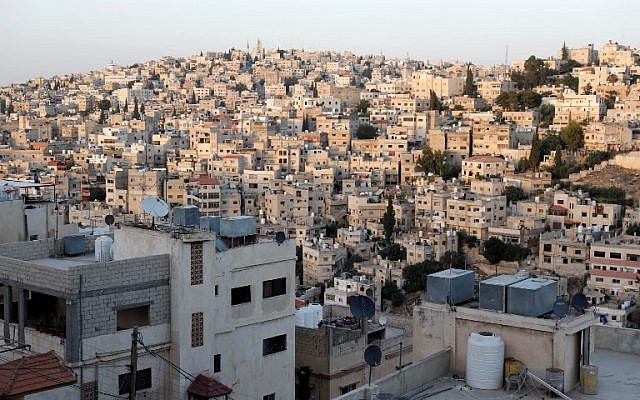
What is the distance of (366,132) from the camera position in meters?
56.9

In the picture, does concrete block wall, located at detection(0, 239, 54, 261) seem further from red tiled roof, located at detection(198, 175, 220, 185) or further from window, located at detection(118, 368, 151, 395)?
red tiled roof, located at detection(198, 175, 220, 185)

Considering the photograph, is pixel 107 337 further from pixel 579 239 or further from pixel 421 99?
pixel 421 99

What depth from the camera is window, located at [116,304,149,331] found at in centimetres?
846

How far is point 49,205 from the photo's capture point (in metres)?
11.4

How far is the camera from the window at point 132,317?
846cm

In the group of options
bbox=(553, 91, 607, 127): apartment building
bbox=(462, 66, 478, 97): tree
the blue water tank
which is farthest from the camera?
bbox=(462, 66, 478, 97): tree

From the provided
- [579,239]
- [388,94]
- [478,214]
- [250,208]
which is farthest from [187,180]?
[388,94]

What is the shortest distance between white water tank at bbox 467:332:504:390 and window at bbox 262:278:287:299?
10.6ft

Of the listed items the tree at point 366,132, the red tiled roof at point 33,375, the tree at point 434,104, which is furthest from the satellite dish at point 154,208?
the tree at point 434,104

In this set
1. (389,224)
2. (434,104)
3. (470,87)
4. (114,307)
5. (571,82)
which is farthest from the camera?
(470,87)

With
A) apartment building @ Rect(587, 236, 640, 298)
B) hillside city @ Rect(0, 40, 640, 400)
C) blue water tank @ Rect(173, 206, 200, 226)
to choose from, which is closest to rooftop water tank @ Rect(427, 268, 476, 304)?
hillside city @ Rect(0, 40, 640, 400)

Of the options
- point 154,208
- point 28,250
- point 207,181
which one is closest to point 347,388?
point 154,208

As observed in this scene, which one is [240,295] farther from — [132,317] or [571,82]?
[571,82]

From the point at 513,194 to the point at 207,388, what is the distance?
3270 cm
